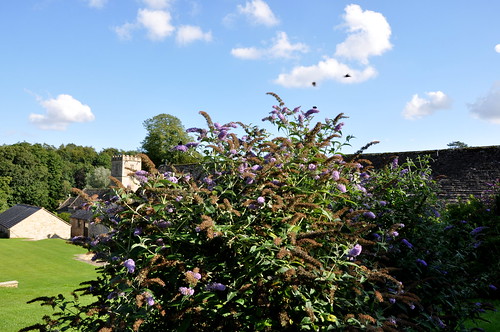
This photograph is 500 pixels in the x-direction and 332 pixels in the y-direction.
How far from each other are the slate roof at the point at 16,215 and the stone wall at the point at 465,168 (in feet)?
167

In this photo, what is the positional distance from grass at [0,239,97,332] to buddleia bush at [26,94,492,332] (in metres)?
7.67

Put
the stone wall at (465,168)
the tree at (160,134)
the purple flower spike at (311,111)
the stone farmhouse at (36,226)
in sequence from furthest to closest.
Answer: the tree at (160,134)
the stone farmhouse at (36,226)
the stone wall at (465,168)
the purple flower spike at (311,111)

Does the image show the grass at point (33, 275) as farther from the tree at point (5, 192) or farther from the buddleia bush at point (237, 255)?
the tree at point (5, 192)

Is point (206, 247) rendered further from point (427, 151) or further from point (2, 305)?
point (427, 151)

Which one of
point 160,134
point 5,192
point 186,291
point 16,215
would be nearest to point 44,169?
point 5,192

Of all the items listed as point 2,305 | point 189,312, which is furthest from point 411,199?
point 2,305

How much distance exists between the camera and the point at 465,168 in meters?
16.0

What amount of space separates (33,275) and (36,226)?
97.3 feet

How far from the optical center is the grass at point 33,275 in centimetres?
1077

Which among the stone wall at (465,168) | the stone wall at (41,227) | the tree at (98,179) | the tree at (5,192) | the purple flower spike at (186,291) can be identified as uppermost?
the stone wall at (465,168)

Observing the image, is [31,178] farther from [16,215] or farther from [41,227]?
[41,227]

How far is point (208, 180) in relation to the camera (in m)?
3.79

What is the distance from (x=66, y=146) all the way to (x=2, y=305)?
369 ft

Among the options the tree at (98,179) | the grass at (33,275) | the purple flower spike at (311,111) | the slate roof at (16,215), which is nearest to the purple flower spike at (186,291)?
the purple flower spike at (311,111)
